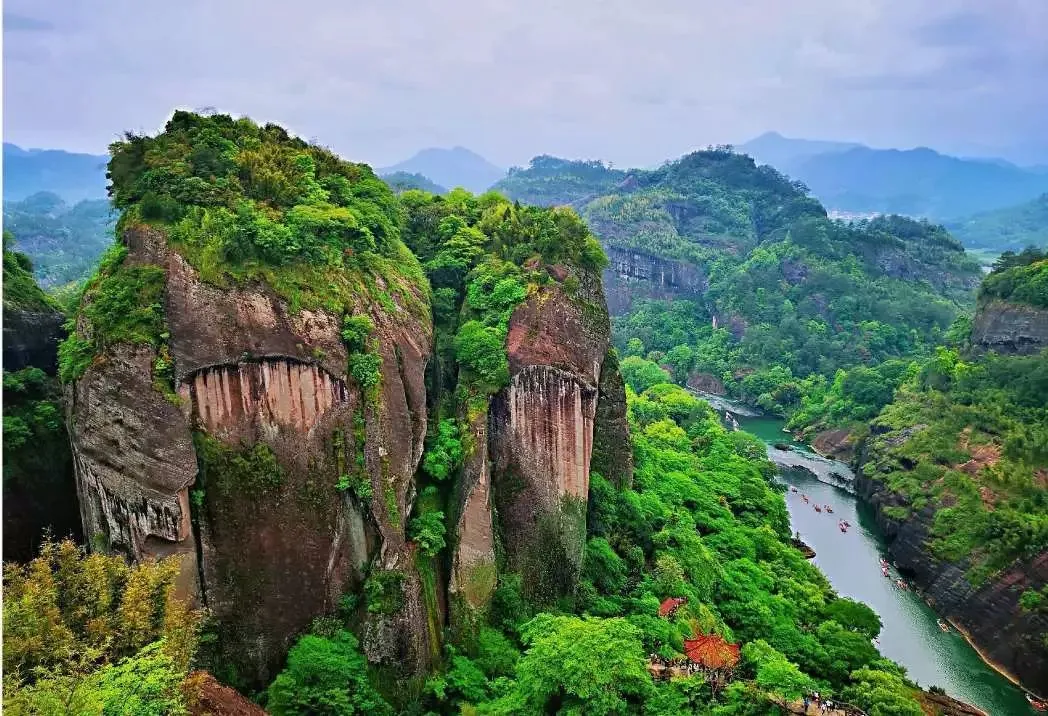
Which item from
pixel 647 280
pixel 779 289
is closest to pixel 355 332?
pixel 779 289

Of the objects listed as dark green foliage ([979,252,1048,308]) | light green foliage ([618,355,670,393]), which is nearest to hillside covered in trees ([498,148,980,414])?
light green foliage ([618,355,670,393])

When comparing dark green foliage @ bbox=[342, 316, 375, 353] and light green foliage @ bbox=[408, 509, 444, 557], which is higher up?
dark green foliage @ bbox=[342, 316, 375, 353]

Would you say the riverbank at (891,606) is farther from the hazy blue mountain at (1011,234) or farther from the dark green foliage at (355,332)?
the hazy blue mountain at (1011,234)

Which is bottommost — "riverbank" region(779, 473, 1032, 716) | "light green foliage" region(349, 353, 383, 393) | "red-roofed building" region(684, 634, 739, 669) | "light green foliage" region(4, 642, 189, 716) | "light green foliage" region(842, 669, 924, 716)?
"riverbank" region(779, 473, 1032, 716)

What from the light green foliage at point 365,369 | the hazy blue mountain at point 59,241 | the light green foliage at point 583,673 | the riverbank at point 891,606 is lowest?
the riverbank at point 891,606

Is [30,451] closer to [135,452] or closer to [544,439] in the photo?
[135,452]

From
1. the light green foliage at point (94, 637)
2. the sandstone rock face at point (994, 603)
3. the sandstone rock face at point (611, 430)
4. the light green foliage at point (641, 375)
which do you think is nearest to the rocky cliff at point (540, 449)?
the sandstone rock face at point (611, 430)

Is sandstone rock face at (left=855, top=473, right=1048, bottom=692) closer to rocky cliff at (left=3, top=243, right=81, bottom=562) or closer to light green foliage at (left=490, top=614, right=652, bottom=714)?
light green foliage at (left=490, top=614, right=652, bottom=714)
